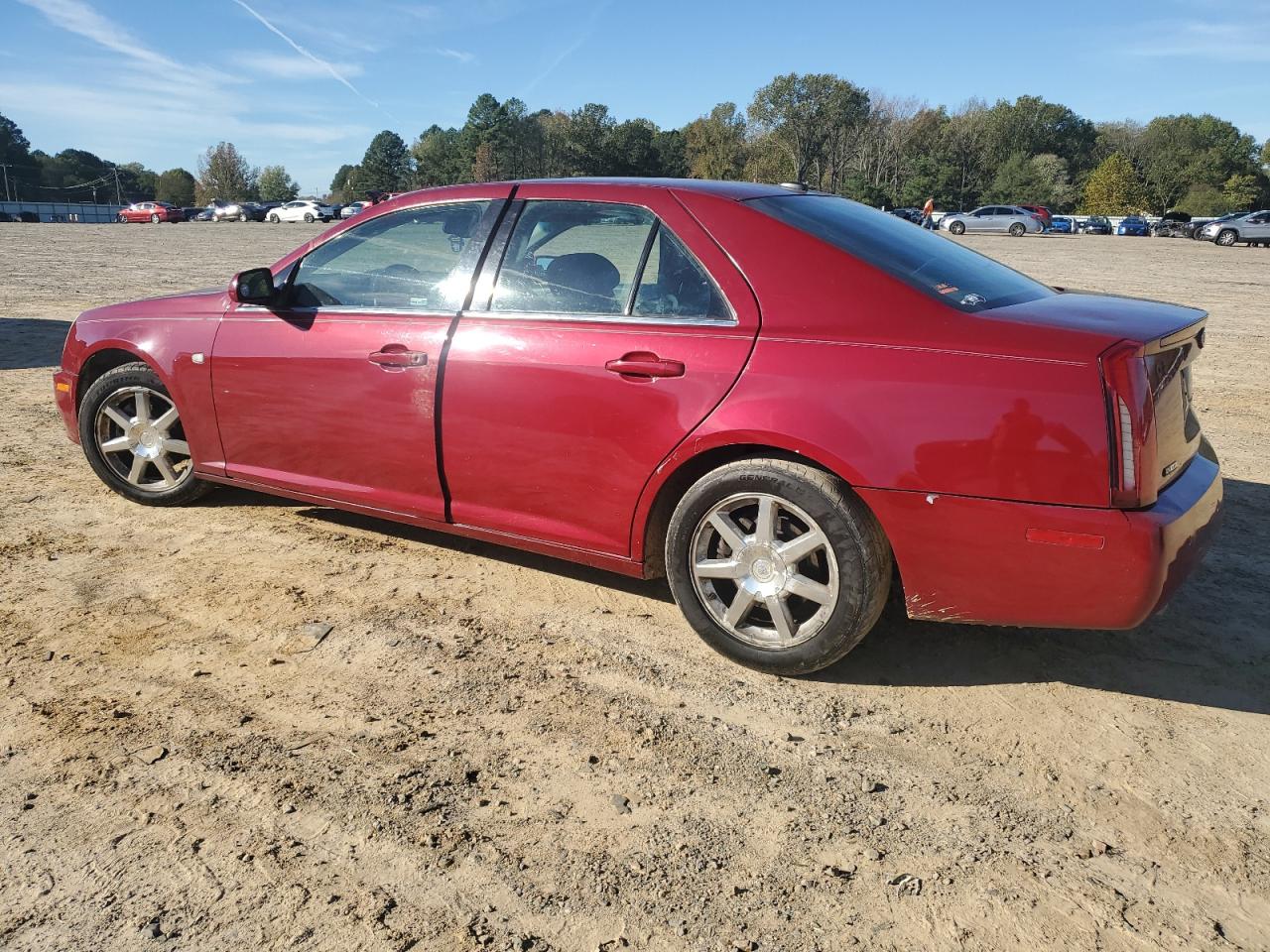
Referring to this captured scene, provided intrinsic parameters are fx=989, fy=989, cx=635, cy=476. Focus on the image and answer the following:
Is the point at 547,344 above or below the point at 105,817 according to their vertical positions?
above

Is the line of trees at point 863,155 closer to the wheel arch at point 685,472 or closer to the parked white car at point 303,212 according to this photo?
the parked white car at point 303,212

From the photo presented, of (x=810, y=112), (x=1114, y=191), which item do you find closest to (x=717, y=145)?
(x=810, y=112)

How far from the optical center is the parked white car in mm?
62375

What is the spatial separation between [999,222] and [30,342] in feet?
165

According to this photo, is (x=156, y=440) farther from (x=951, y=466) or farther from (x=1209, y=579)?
(x=1209, y=579)

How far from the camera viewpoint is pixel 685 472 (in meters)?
3.45

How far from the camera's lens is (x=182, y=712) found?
3.08m

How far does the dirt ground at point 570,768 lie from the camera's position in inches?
87.7

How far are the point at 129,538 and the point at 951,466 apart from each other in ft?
12.2

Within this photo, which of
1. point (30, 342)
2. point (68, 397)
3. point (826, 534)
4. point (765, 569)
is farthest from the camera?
point (30, 342)

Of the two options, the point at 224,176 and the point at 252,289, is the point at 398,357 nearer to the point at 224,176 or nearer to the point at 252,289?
the point at 252,289

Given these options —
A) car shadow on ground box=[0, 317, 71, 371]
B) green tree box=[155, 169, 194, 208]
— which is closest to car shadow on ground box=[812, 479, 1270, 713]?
car shadow on ground box=[0, 317, 71, 371]

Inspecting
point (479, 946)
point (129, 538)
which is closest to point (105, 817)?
point (479, 946)

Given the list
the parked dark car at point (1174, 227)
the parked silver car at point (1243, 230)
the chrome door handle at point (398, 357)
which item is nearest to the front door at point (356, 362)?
the chrome door handle at point (398, 357)
